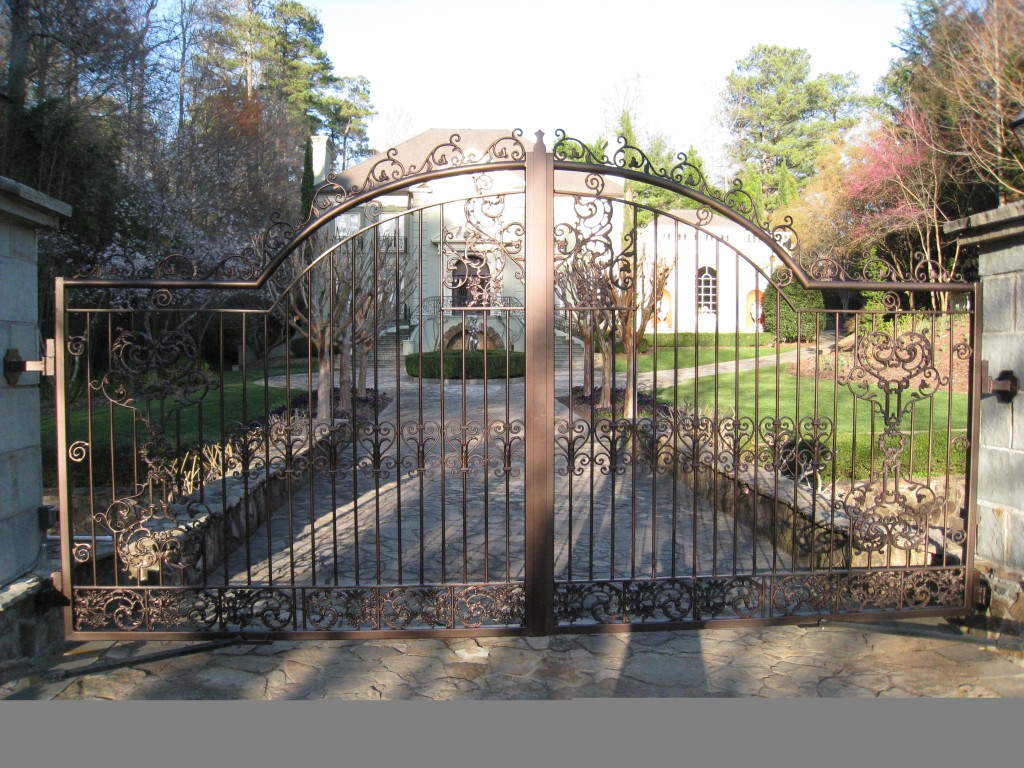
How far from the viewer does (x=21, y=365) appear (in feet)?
11.9

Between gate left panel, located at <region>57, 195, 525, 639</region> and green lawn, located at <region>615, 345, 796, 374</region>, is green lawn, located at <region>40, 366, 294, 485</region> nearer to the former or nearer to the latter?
gate left panel, located at <region>57, 195, 525, 639</region>

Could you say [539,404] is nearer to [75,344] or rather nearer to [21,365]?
[75,344]

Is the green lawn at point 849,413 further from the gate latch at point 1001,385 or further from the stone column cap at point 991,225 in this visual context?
the stone column cap at point 991,225

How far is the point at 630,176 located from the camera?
12.2 ft

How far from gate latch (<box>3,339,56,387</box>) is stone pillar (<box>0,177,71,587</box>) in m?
0.04

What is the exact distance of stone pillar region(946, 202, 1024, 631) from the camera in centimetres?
390

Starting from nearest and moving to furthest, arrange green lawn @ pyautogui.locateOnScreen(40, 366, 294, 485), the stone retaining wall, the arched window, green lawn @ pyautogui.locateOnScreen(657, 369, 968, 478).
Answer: the stone retaining wall < green lawn @ pyautogui.locateOnScreen(40, 366, 294, 485) < green lawn @ pyautogui.locateOnScreen(657, 369, 968, 478) < the arched window

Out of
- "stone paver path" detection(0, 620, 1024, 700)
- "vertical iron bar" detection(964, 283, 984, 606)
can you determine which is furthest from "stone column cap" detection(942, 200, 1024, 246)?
"stone paver path" detection(0, 620, 1024, 700)

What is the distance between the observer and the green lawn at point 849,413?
422cm

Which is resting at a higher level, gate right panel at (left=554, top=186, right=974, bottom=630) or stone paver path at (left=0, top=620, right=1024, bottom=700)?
gate right panel at (left=554, top=186, right=974, bottom=630)

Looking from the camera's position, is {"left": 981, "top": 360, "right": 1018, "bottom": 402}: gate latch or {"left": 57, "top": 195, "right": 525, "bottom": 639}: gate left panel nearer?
{"left": 57, "top": 195, "right": 525, "bottom": 639}: gate left panel

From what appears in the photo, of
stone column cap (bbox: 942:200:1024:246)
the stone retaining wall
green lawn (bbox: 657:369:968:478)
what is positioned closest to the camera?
the stone retaining wall

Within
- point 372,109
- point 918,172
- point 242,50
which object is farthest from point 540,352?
point 372,109

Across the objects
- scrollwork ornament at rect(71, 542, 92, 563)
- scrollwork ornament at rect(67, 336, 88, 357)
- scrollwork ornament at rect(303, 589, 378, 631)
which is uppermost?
scrollwork ornament at rect(67, 336, 88, 357)
